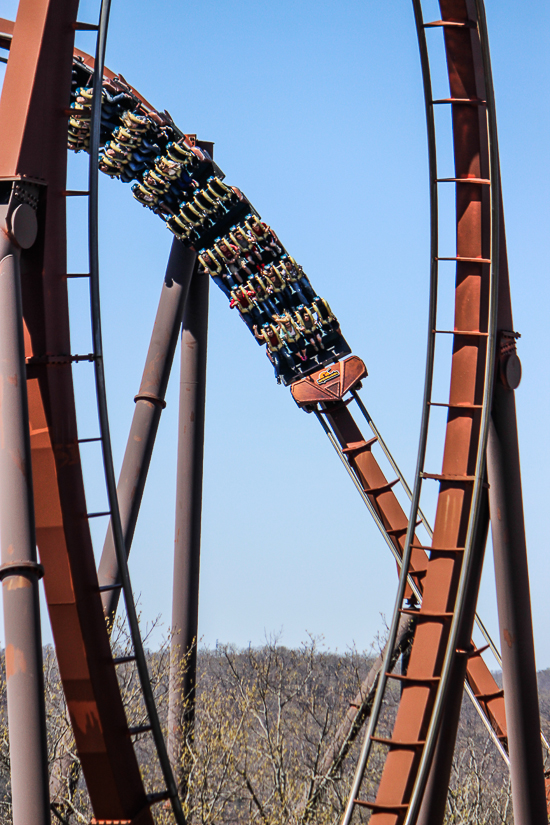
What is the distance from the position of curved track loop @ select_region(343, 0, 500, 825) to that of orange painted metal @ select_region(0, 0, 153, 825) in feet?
5.04

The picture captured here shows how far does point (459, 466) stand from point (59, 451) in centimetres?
256

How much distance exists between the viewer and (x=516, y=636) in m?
5.28

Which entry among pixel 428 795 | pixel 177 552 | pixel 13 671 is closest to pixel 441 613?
pixel 428 795

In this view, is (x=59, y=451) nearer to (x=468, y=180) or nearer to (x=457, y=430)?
(x=457, y=430)

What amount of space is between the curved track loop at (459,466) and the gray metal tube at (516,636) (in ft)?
0.46

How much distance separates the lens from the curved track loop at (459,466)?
5090mm

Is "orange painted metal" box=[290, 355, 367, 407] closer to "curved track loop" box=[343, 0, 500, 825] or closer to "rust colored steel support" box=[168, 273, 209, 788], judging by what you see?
"rust colored steel support" box=[168, 273, 209, 788]

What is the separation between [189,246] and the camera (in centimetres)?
857

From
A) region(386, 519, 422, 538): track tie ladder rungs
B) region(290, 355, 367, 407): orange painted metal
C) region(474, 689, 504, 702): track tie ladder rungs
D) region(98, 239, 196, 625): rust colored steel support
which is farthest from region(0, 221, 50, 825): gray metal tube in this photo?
region(386, 519, 422, 538): track tie ladder rungs

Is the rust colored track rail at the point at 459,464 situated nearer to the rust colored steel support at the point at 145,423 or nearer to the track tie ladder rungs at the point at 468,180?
the track tie ladder rungs at the point at 468,180

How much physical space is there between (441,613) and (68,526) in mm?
2384

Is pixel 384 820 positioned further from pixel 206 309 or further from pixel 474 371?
pixel 206 309

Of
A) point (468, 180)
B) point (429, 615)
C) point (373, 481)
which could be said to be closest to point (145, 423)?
point (373, 481)

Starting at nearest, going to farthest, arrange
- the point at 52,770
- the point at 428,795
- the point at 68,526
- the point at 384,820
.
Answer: the point at 68,526 < the point at 384,820 < the point at 428,795 < the point at 52,770
